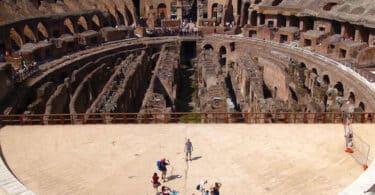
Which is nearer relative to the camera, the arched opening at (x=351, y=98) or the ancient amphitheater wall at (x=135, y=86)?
the ancient amphitheater wall at (x=135, y=86)

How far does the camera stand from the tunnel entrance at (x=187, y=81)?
1251 inches

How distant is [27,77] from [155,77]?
9.15m

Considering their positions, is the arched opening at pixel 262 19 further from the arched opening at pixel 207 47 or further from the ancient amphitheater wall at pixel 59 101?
the ancient amphitheater wall at pixel 59 101

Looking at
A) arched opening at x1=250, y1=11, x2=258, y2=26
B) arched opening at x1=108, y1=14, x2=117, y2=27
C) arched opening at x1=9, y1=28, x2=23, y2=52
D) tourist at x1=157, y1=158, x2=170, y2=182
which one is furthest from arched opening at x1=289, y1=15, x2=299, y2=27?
tourist at x1=157, y1=158, x2=170, y2=182

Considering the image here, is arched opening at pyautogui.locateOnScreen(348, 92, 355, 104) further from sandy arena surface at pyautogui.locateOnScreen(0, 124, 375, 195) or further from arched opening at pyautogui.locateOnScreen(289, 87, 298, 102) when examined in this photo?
sandy arena surface at pyautogui.locateOnScreen(0, 124, 375, 195)

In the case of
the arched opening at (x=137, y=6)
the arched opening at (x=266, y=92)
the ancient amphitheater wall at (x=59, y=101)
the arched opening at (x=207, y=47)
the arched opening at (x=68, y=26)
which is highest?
the arched opening at (x=137, y=6)

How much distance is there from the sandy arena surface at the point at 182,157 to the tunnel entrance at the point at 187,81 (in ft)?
40.3

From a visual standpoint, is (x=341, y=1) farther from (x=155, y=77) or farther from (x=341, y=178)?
(x=341, y=178)

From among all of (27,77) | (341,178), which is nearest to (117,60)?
(27,77)

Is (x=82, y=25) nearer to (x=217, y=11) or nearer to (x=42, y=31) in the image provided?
(x=42, y=31)

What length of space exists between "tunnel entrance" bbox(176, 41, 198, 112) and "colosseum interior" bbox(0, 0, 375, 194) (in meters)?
0.14

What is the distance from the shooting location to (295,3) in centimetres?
4397

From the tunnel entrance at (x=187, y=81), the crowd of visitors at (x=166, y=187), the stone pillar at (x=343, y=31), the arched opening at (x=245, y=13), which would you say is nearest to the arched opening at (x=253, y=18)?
the arched opening at (x=245, y=13)

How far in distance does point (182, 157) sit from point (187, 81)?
21960 mm
